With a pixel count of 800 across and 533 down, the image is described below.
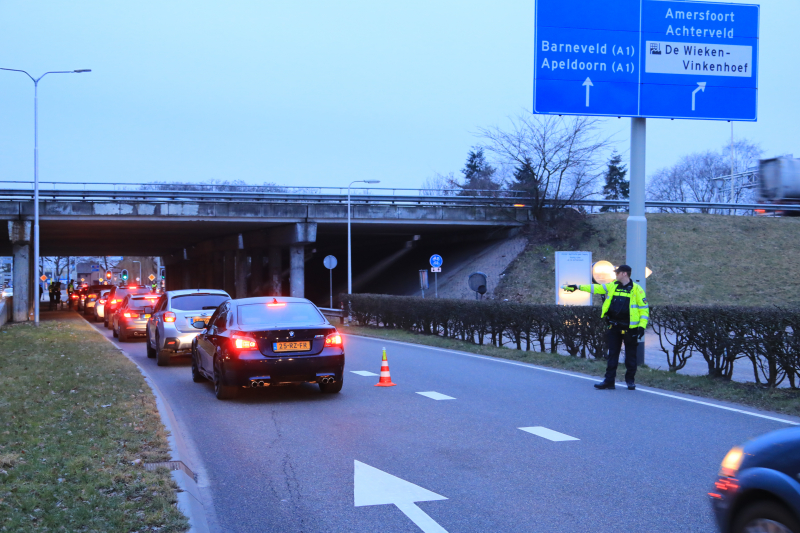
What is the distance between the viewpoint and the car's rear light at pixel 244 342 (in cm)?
1098

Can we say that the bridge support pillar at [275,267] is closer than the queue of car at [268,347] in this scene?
No

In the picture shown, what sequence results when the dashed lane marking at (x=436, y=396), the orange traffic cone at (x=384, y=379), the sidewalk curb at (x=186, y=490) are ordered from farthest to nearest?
the orange traffic cone at (x=384, y=379), the dashed lane marking at (x=436, y=396), the sidewalk curb at (x=186, y=490)

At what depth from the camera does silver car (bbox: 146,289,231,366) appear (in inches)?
659

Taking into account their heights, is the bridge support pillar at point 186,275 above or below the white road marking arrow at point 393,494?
below

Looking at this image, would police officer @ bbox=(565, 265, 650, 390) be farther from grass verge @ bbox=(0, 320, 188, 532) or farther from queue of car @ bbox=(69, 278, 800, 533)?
grass verge @ bbox=(0, 320, 188, 532)

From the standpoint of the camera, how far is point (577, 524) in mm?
5285

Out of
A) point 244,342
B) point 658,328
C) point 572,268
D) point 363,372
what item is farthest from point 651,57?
point 572,268

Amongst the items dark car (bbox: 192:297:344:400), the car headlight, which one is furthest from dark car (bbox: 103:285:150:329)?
the car headlight

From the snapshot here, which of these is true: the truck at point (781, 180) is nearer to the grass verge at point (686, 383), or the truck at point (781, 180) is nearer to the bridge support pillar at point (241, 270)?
the grass verge at point (686, 383)

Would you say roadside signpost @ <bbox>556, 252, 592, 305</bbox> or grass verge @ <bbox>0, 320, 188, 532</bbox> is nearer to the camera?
grass verge @ <bbox>0, 320, 188, 532</bbox>

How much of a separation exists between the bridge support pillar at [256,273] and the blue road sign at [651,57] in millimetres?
45417

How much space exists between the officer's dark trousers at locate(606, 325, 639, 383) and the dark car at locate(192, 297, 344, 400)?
13.5ft

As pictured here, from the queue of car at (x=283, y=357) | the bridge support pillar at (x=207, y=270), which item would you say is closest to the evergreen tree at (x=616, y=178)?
the bridge support pillar at (x=207, y=270)

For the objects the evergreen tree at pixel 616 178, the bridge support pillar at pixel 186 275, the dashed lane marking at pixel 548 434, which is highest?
the evergreen tree at pixel 616 178
